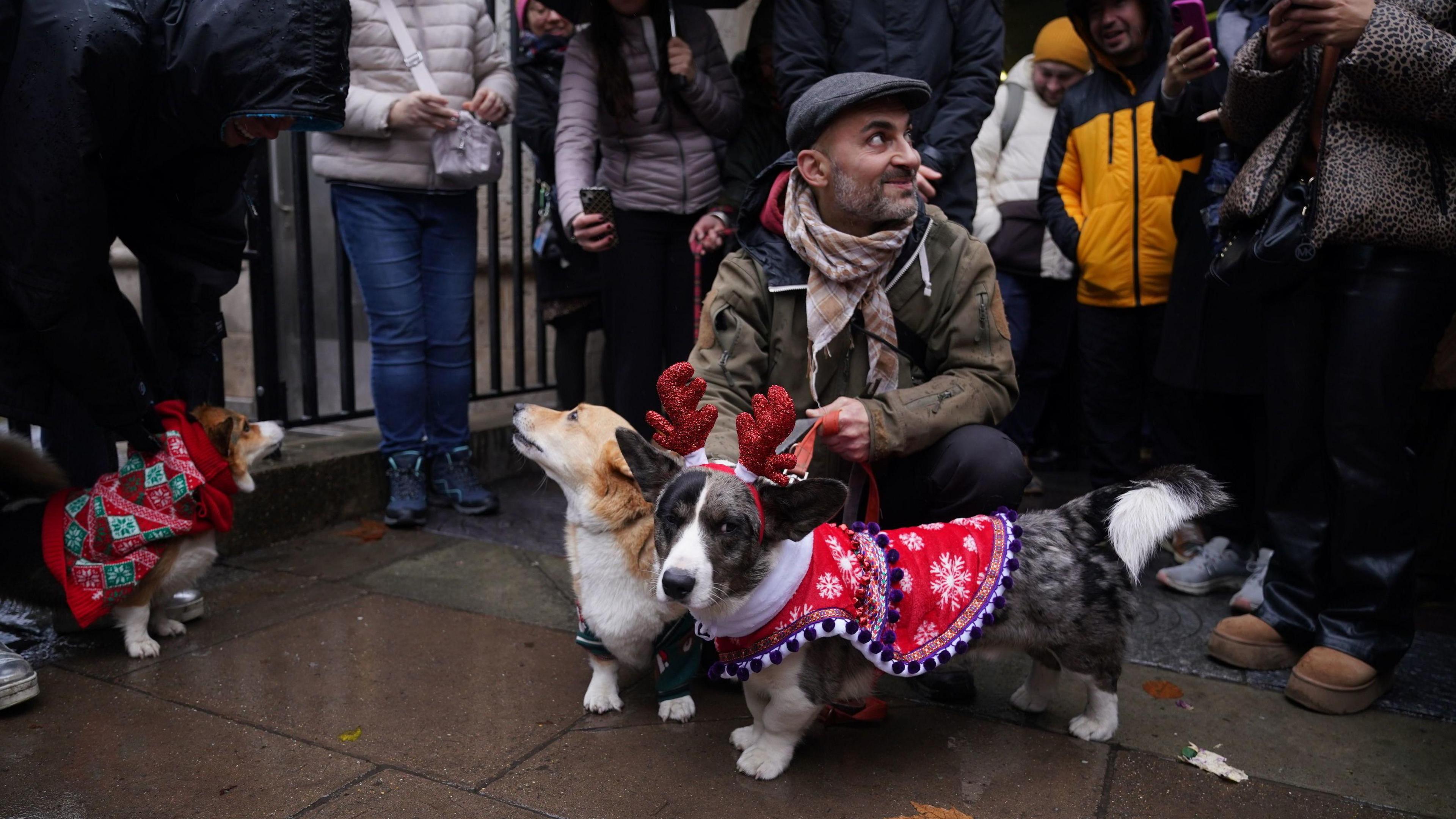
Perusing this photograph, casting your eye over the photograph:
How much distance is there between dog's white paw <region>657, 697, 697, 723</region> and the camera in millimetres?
2873

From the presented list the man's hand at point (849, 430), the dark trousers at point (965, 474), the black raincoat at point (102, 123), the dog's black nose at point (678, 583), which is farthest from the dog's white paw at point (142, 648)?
the dark trousers at point (965, 474)

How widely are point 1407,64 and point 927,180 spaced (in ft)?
4.75

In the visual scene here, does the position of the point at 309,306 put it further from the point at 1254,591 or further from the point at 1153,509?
the point at 1254,591

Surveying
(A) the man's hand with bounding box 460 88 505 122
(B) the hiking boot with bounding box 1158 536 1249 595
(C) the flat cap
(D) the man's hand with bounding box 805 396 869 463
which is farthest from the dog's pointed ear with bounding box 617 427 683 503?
(A) the man's hand with bounding box 460 88 505 122

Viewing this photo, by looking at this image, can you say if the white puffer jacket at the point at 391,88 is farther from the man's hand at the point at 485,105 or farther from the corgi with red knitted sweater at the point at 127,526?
the corgi with red knitted sweater at the point at 127,526

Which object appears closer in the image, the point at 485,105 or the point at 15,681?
the point at 15,681

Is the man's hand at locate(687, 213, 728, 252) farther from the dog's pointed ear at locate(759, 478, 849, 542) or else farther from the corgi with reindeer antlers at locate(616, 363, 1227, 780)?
the dog's pointed ear at locate(759, 478, 849, 542)

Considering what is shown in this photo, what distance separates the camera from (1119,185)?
174 inches

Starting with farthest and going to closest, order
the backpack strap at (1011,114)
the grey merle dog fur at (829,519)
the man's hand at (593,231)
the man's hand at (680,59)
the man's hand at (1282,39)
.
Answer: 1. the backpack strap at (1011,114)
2. the man's hand at (680,59)
3. the man's hand at (593,231)
4. the man's hand at (1282,39)
5. the grey merle dog fur at (829,519)

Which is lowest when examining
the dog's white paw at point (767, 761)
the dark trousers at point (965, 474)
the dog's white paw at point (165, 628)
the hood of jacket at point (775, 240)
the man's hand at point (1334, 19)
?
the dog's white paw at point (165, 628)

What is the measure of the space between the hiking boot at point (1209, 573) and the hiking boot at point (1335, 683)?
0.93 meters

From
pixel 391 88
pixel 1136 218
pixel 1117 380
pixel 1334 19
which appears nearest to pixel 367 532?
pixel 391 88

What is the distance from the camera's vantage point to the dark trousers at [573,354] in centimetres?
559

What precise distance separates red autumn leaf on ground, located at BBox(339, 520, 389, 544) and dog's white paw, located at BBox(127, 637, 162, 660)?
1274 millimetres
